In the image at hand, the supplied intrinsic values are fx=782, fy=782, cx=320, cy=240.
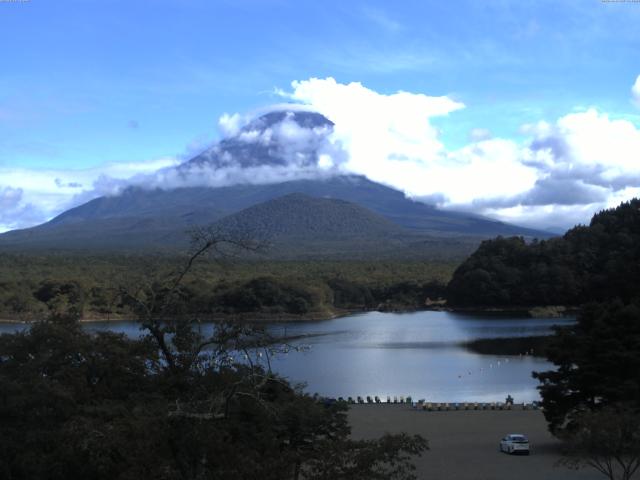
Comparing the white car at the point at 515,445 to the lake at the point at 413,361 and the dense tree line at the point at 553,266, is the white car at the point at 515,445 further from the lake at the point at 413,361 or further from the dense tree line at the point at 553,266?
the dense tree line at the point at 553,266

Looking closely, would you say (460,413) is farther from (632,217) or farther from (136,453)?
(632,217)

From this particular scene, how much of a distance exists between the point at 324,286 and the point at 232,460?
194 ft

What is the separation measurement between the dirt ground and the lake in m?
2.94

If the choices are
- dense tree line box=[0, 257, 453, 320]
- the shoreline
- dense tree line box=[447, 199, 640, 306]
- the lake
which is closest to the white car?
the lake

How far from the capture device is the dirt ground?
1313 centimetres

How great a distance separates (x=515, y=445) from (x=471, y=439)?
76.0 inches

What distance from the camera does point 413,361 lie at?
3450 centimetres

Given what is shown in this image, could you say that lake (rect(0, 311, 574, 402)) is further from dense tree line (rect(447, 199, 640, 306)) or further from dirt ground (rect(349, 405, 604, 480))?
dense tree line (rect(447, 199, 640, 306))

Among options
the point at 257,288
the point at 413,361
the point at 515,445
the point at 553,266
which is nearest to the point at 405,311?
the point at 553,266

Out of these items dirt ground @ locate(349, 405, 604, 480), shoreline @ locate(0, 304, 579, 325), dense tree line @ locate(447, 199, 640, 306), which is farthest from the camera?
dense tree line @ locate(447, 199, 640, 306)

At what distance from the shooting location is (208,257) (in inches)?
266

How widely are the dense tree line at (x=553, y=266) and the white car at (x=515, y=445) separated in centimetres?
4178

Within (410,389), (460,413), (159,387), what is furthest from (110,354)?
(410,389)

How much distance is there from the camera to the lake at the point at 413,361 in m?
27.1
